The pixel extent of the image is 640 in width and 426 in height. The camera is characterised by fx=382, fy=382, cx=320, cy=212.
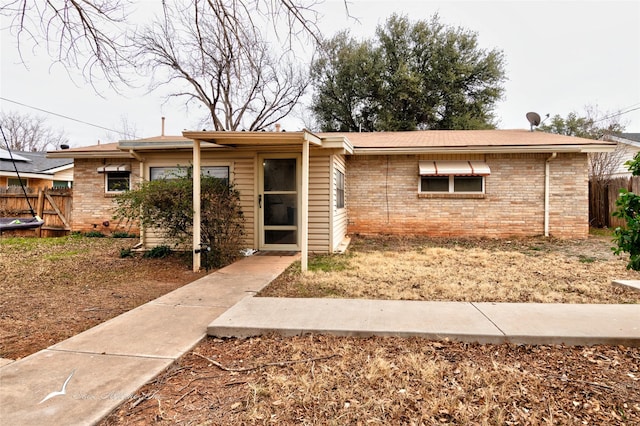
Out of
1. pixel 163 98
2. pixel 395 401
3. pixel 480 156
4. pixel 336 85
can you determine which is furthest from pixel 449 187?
pixel 163 98

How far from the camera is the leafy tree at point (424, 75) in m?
19.7

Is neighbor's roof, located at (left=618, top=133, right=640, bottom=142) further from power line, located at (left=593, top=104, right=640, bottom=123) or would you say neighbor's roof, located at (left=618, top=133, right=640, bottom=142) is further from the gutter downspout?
the gutter downspout

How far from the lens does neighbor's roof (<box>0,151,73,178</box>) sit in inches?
661

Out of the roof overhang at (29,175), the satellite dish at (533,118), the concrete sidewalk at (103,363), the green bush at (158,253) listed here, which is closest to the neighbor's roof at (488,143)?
the satellite dish at (533,118)

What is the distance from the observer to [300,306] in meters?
4.21

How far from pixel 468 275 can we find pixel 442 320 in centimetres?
257

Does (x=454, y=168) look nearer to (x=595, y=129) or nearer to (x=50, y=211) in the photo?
(x=50, y=211)

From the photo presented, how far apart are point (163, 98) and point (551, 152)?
17.8 metres

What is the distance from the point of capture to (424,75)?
20.0m

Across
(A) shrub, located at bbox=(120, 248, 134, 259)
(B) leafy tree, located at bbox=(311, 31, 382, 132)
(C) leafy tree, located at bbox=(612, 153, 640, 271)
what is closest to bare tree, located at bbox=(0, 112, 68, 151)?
(B) leafy tree, located at bbox=(311, 31, 382, 132)

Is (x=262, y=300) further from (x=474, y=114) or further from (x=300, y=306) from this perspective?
(x=474, y=114)

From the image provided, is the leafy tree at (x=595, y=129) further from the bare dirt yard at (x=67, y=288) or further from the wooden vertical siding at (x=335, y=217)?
the bare dirt yard at (x=67, y=288)

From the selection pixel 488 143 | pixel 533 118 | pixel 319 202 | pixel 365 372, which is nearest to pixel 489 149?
pixel 488 143

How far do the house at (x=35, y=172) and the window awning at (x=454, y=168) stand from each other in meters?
15.9
